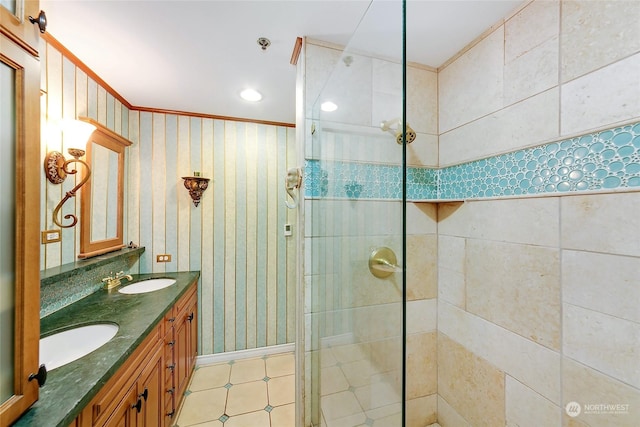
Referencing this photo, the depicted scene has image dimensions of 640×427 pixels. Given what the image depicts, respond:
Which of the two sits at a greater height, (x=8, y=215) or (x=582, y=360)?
(x=8, y=215)

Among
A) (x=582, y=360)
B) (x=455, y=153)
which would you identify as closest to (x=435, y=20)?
(x=455, y=153)

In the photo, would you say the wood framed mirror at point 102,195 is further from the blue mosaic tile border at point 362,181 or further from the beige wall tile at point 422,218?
the beige wall tile at point 422,218

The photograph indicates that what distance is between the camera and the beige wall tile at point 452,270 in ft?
4.51

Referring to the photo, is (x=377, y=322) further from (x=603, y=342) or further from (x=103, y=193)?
(x=103, y=193)

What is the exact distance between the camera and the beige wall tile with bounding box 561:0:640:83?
2.51 ft

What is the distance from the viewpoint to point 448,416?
1427mm

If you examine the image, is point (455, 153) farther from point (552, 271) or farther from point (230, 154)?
point (230, 154)

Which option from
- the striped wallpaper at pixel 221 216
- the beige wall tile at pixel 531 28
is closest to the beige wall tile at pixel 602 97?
the beige wall tile at pixel 531 28

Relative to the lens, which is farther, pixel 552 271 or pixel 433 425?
pixel 433 425

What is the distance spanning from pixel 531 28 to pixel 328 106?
0.95m

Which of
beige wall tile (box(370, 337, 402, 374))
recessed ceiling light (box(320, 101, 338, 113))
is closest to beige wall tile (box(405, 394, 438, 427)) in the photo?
beige wall tile (box(370, 337, 402, 374))

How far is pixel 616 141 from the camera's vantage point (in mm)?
791

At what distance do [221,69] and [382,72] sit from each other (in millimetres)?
1304
